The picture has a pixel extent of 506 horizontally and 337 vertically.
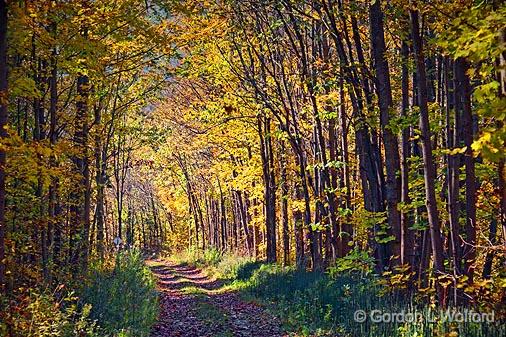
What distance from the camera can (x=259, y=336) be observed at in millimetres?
10695

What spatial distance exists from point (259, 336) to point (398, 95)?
9.11m

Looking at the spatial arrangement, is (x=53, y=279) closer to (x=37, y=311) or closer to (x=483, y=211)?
(x=37, y=311)

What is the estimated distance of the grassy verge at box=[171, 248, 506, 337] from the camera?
6.83 m

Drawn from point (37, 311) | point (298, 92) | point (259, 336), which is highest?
point (298, 92)

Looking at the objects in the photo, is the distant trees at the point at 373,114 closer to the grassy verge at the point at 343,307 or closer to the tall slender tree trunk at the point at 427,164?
the tall slender tree trunk at the point at 427,164

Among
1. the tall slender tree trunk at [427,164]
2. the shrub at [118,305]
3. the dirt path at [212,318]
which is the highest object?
the tall slender tree trunk at [427,164]

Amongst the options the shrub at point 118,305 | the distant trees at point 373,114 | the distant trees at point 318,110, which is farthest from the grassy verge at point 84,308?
the distant trees at point 373,114

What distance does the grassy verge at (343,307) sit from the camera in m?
6.83

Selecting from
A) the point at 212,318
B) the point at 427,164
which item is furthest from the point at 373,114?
the point at 212,318

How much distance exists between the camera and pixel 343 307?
403 inches

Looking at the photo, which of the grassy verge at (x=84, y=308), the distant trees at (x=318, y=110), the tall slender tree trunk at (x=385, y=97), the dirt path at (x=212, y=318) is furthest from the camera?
the dirt path at (x=212, y=318)

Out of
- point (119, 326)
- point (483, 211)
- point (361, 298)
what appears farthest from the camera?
point (483, 211)

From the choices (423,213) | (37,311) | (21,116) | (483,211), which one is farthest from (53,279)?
(483,211)

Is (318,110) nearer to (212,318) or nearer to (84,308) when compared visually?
(212,318)
